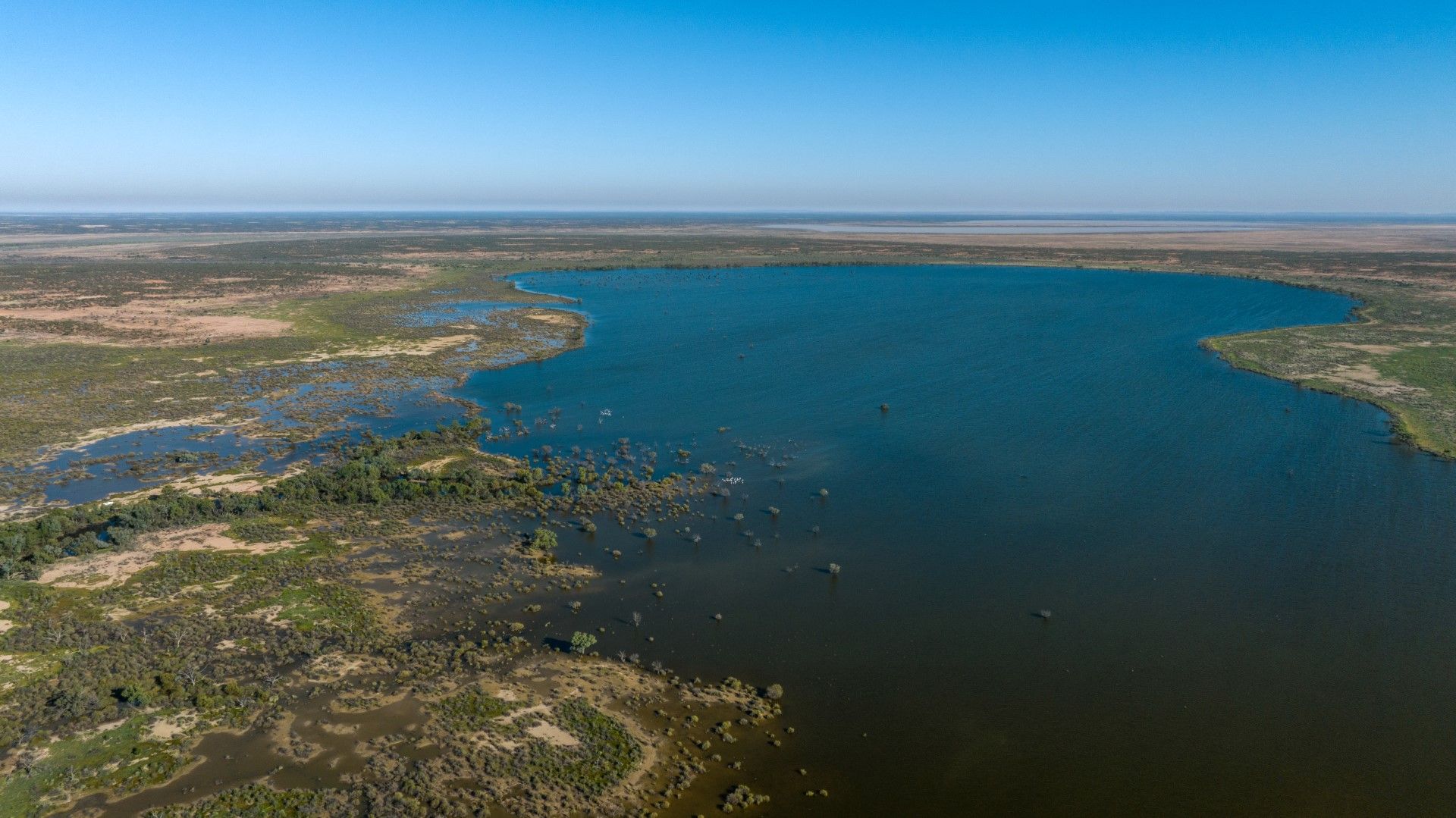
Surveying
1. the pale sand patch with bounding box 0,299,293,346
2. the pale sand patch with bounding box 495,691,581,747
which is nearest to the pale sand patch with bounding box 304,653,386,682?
the pale sand patch with bounding box 495,691,581,747

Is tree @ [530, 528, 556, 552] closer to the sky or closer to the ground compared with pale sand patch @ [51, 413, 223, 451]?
closer to the ground

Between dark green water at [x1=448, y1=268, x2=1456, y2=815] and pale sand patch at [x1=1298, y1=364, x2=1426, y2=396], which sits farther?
pale sand patch at [x1=1298, y1=364, x2=1426, y2=396]

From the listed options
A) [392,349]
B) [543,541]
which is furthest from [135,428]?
[543,541]

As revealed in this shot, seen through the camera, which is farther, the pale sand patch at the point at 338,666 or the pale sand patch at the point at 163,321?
the pale sand patch at the point at 163,321

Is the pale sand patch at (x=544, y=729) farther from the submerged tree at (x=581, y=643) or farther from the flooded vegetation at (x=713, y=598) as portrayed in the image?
the submerged tree at (x=581, y=643)

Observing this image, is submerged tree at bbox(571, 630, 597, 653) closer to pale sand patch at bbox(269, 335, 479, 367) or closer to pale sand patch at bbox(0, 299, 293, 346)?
pale sand patch at bbox(269, 335, 479, 367)

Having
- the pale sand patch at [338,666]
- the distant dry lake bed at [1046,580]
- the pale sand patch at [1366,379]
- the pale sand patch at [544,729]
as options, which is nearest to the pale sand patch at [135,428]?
the distant dry lake bed at [1046,580]

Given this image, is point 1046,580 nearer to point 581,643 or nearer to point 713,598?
point 713,598
